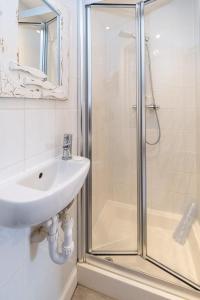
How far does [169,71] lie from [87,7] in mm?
929

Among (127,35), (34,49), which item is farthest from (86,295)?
(127,35)

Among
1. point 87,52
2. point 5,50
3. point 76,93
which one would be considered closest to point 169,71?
point 87,52

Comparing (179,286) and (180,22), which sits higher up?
(180,22)

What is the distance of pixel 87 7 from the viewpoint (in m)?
1.50

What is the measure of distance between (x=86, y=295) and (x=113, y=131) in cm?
129

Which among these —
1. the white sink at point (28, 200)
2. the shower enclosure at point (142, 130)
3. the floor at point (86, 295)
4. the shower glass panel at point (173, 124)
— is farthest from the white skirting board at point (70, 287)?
the white sink at point (28, 200)

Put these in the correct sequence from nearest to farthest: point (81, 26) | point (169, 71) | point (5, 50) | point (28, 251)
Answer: point (5, 50) → point (28, 251) → point (81, 26) → point (169, 71)

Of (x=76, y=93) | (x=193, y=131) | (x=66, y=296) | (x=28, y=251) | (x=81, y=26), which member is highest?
(x=81, y=26)

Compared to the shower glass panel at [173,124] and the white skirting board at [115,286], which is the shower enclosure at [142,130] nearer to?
the shower glass panel at [173,124]

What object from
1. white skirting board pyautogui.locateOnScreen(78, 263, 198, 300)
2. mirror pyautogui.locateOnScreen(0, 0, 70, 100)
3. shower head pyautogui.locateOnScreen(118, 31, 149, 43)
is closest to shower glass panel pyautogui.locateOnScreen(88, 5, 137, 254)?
shower head pyautogui.locateOnScreen(118, 31, 149, 43)

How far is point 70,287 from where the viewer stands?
140 centimetres

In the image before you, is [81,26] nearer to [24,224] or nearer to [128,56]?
[128,56]

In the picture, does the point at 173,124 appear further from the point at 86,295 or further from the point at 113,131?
the point at 86,295

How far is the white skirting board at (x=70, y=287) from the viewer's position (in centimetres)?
133
